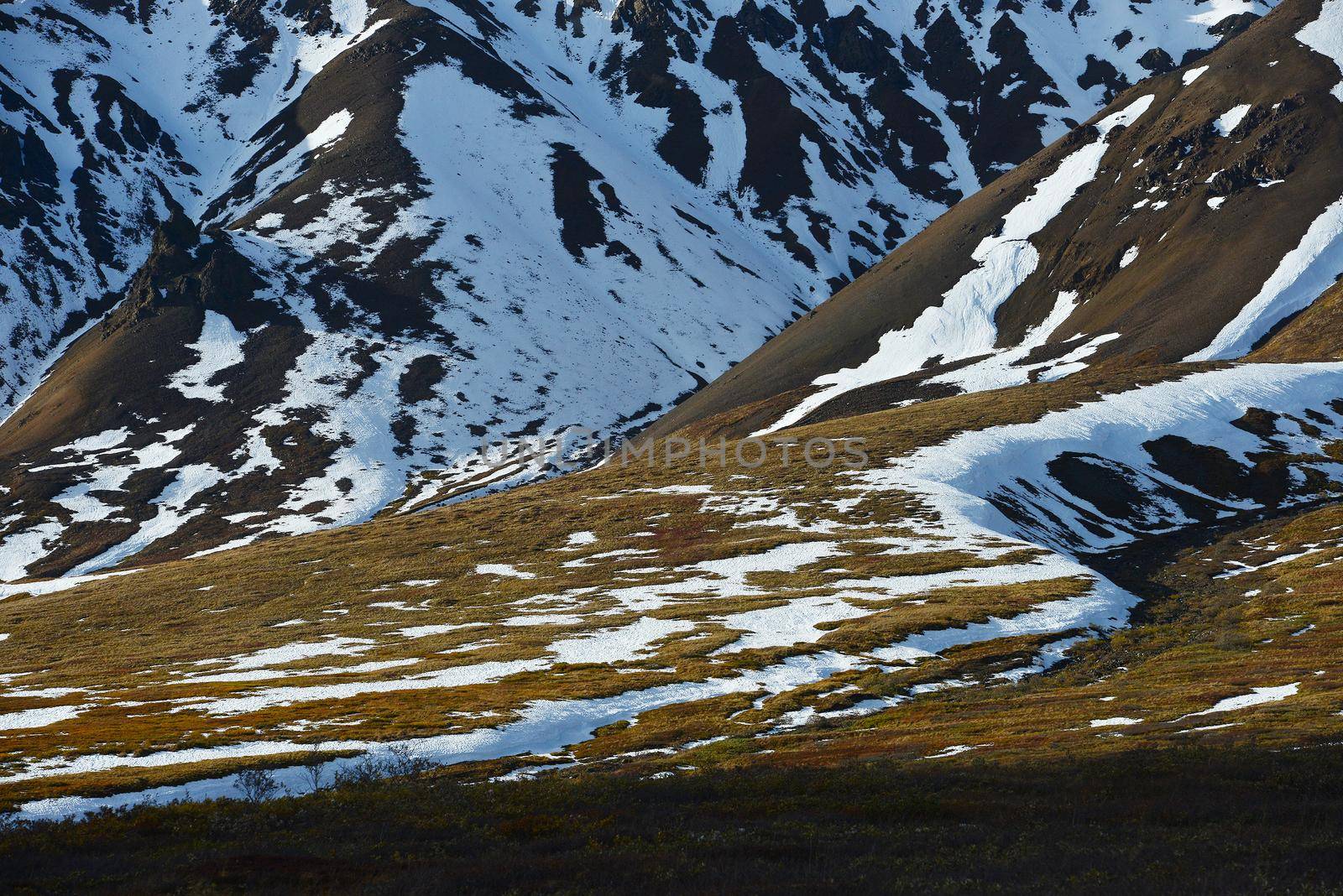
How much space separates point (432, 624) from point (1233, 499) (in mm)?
78116

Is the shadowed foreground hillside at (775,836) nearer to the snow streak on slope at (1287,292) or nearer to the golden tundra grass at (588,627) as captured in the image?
the golden tundra grass at (588,627)

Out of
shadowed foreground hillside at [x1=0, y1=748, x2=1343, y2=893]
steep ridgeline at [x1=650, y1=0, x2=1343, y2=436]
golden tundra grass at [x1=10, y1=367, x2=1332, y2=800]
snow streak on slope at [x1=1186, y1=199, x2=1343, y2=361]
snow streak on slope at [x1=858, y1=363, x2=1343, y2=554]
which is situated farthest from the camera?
steep ridgeline at [x1=650, y1=0, x2=1343, y2=436]

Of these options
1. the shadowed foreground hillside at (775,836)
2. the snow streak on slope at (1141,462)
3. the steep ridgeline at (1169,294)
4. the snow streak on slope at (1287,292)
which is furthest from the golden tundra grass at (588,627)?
the snow streak on slope at (1287,292)

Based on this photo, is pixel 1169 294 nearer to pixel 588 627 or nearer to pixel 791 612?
pixel 791 612

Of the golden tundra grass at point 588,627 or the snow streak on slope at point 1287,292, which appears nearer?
the golden tundra grass at point 588,627

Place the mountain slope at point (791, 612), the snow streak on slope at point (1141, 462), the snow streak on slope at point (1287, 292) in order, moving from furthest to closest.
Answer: the snow streak on slope at point (1287, 292)
the snow streak on slope at point (1141, 462)
the mountain slope at point (791, 612)

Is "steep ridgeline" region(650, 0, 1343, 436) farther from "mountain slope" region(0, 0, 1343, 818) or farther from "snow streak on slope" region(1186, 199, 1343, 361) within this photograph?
"mountain slope" region(0, 0, 1343, 818)

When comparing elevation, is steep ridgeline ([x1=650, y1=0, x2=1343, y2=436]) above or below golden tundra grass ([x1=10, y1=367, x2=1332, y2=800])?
above

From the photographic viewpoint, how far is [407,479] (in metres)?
193

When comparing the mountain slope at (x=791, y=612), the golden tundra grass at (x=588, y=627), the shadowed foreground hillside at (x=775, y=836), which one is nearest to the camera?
the shadowed foreground hillside at (x=775, y=836)

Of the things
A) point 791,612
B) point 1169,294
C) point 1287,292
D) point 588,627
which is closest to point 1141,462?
point 791,612

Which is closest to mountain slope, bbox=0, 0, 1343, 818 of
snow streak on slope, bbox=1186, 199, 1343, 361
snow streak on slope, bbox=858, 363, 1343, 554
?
snow streak on slope, bbox=858, 363, 1343, 554

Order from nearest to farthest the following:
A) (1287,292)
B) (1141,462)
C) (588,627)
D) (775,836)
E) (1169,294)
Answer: (775,836) < (588,627) < (1141,462) < (1287,292) < (1169,294)

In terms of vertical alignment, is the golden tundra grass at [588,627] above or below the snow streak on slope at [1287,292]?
below
